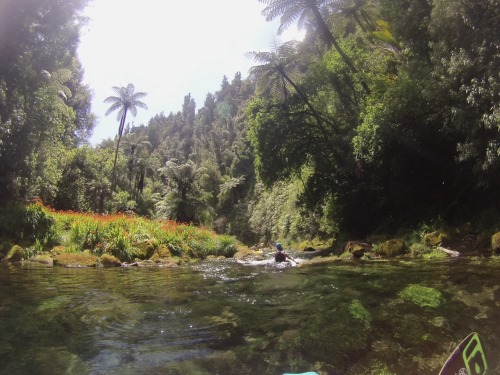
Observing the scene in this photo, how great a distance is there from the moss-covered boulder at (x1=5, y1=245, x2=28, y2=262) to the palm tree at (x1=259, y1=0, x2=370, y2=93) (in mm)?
16024

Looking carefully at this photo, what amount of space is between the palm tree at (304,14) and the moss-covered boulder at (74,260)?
595 inches

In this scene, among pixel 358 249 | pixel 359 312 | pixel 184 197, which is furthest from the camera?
pixel 184 197

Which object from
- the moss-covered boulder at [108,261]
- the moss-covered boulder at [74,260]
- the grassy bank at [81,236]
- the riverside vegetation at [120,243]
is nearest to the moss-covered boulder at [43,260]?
the riverside vegetation at [120,243]

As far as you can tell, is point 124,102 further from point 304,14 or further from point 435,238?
point 435,238

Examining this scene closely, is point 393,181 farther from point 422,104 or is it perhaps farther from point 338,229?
point 338,229

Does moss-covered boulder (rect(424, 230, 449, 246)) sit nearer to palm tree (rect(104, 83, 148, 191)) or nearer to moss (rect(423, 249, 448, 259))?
moss (rect(423, 249, 448, 259))

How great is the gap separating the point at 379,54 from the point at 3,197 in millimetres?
19052

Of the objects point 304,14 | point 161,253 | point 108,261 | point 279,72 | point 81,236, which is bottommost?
point 161,253

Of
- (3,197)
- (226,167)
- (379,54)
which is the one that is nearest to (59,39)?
(3,197)

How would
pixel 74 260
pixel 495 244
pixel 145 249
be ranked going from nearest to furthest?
pixel 495 244 < pixel 74 260 < pixel 145 249

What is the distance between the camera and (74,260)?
12.3 metres

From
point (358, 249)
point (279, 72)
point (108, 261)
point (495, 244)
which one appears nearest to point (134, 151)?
point (279, 72)

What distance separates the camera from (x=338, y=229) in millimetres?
20297

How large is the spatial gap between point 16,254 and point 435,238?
46.4 feet
